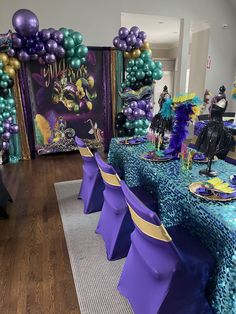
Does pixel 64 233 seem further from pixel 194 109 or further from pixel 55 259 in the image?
pixel 194 109

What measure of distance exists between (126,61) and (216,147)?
368 centimetres

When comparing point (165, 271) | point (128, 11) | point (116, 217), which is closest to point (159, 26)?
A: point (128, 11)

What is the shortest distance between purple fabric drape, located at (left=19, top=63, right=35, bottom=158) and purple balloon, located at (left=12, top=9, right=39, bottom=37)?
82 centimetres

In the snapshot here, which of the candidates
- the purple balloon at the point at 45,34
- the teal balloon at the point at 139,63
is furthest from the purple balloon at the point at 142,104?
the purple balloon at the point at 45,34

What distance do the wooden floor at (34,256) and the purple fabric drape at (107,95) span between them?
1865 mm

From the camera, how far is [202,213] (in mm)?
1372

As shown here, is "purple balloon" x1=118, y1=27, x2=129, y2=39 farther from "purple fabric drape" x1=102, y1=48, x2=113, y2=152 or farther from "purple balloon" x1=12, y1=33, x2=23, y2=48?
"purple balloon" x1=12, y1=33, x2=23, y2=48

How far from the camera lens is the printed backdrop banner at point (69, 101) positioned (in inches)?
181

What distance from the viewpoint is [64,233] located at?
7.82 feet

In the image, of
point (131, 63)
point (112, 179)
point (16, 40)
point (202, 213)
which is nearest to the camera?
point (202, 213)

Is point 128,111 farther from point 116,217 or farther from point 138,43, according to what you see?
point 116,217

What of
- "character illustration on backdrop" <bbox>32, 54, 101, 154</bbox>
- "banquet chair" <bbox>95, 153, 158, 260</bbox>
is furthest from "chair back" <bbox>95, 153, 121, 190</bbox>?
"character illustration on backdrop" <bbox>32, 54, 101, 154</bbox>

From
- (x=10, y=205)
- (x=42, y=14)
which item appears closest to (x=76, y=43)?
(x=42, y=14)

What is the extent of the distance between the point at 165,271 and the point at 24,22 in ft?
12.2
